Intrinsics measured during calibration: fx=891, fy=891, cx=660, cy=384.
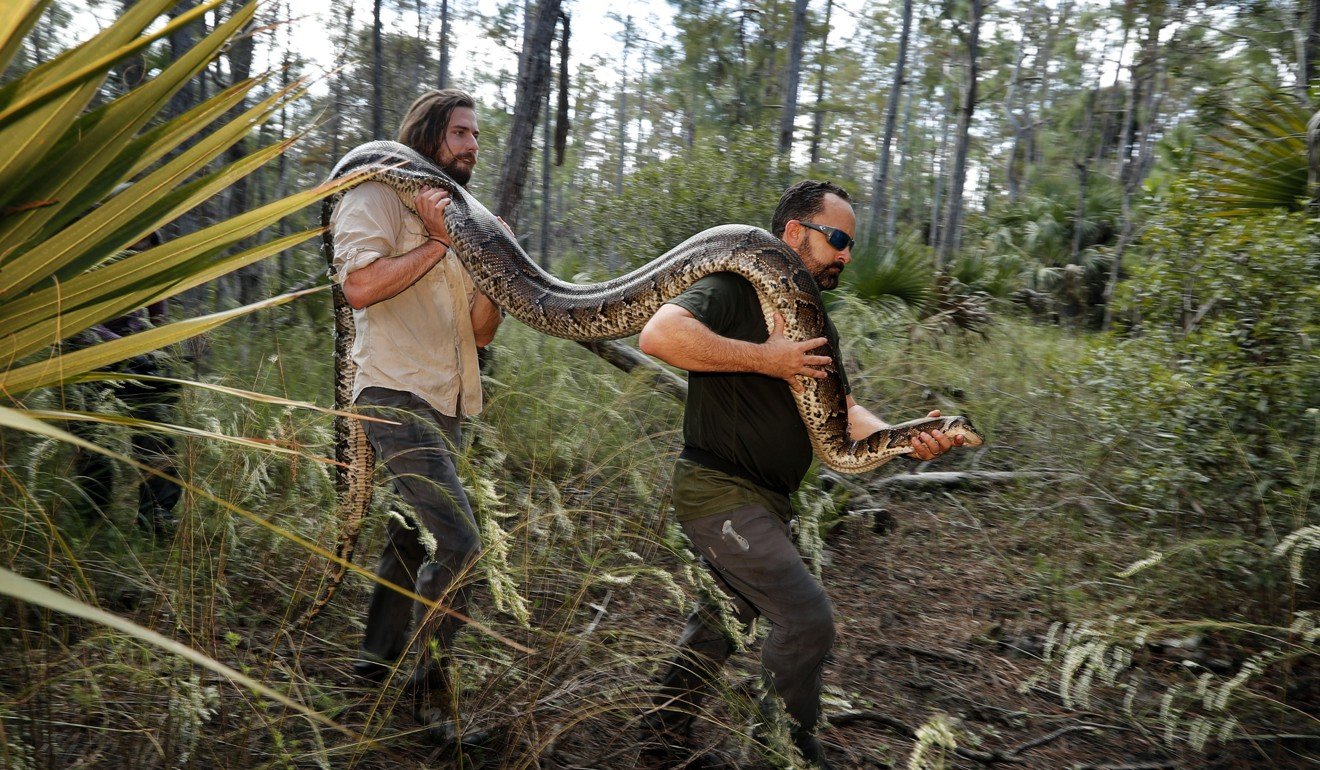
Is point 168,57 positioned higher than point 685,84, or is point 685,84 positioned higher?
point 685,84

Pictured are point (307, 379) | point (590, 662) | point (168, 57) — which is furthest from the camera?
point (168, 57)

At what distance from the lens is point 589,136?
2087 inches

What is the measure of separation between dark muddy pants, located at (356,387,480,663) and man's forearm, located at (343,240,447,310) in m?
0.39

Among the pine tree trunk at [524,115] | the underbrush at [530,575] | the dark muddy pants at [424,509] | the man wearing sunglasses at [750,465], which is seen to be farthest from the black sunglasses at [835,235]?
the pine tree trunk at [524,115]

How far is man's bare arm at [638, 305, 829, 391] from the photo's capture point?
3.22 metres

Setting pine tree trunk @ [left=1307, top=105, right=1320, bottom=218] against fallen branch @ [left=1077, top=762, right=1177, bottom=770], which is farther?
pine tree trunk @ [left=1307, top=105, right=1320, bottom=218]

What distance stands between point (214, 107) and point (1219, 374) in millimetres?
5245

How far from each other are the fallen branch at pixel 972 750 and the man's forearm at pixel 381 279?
2798mm

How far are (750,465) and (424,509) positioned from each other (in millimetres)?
A: 1308

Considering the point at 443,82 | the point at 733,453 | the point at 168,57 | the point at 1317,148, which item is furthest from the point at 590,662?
the point at 443,82

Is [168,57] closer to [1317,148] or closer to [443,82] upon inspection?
[1317,148]

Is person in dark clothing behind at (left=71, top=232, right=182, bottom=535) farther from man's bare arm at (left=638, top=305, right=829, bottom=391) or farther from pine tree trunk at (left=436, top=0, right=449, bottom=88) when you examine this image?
pine tree trunk at (left=436, top=0, right=449, bottom=88)

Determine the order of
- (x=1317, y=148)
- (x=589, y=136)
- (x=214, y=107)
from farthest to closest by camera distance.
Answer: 1. (x=589, y=136)
2. (x=1317, y=148)
3. (x=214, y=107)

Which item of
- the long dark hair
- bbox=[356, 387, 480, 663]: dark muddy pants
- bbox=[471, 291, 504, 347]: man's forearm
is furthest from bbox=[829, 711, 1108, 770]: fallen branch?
the long dark hair
